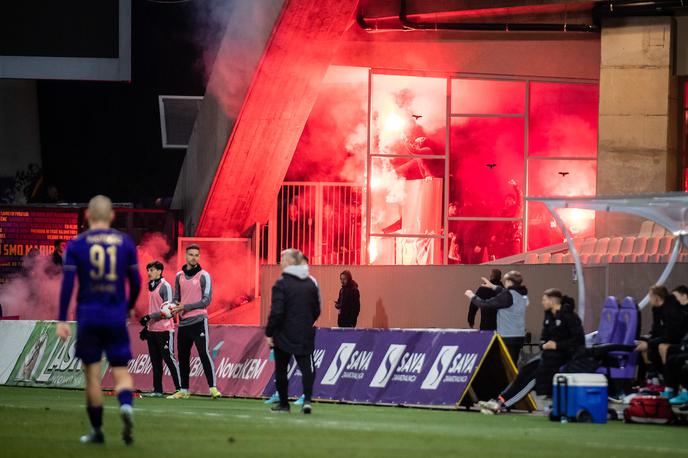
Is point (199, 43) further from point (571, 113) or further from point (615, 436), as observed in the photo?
point (615, 436)

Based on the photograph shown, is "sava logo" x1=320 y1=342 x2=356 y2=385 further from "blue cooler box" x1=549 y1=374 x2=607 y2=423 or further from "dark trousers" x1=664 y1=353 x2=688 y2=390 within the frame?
"dark trousers" x1=664 y1=353 x2=688 y2=390

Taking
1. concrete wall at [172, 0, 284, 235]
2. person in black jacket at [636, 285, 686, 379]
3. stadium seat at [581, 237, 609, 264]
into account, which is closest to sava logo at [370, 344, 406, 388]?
person in black jacket at [636, 285, 686, 379]

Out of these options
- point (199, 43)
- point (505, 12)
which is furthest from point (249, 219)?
point (505, 12)

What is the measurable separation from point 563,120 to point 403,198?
4438 millimetres

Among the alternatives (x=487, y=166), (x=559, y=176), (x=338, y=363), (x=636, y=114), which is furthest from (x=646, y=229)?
(x=338, y=363)

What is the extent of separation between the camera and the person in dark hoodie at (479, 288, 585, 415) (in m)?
13.9

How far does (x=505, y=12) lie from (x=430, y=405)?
14827 millimetres

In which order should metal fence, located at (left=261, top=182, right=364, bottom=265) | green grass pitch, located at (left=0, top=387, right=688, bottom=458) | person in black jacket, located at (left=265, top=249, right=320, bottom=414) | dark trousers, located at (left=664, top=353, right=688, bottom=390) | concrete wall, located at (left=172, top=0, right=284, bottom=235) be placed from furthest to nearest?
1. metal fence, located at (left=261, top=182, right=364, bottom=265)
2. concrete wall, located at (left=172, top=0, right=284, bottom=235)
3. dark trousers, located at (left=664, top=353, right=688, bottom=390)
4. person in black jacket, located at (left=265, top=249, right=320, bottom=414)
5. green grass pitch, located at (left=0, top=387, right=688, bottom=458)

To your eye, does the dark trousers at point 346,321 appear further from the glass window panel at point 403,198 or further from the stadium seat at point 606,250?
the glass window panel at point 403,198

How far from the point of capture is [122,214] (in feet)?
87.4

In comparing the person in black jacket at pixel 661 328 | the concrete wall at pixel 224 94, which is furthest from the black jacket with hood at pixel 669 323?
the concrete wall at pixel 224 94

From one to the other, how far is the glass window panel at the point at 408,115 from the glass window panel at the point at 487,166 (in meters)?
0.50

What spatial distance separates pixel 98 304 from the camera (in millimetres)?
9078

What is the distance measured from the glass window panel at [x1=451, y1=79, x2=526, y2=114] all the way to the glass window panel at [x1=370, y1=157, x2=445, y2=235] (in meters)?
1.75
